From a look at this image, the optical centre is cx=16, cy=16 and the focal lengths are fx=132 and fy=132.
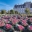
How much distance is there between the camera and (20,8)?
187 feet

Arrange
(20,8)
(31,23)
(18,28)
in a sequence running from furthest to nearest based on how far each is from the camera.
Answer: (20,8), (31,23), (18,28)

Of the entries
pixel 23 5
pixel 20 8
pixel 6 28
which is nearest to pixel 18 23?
pixel 6 28

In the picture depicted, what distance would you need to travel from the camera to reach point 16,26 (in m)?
1.25

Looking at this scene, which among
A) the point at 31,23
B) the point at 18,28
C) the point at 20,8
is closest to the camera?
the point at 18,28

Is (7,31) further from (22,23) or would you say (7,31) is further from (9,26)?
(22,23)

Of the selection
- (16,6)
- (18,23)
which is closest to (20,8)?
(16,6)

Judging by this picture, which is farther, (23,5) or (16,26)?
(23,5)

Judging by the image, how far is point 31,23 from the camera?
1.33 m

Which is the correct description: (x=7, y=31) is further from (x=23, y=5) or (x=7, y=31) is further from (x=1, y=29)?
(x=23, y=5)

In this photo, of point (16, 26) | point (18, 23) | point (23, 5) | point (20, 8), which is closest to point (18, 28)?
point (16, 26)

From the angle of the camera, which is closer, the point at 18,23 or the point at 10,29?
the point at 10,29

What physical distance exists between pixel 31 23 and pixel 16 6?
5742cm

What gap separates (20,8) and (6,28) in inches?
2199

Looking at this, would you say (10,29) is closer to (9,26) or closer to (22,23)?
Result: (9,26)
